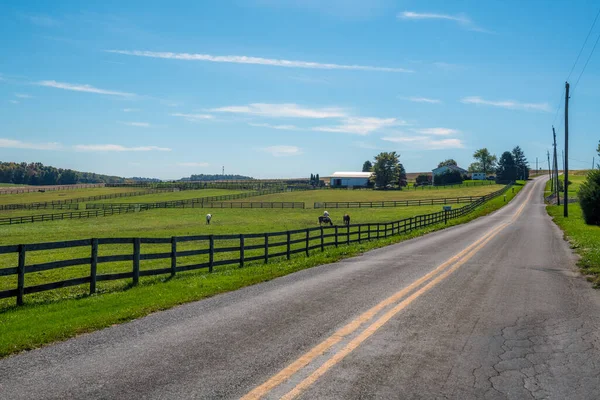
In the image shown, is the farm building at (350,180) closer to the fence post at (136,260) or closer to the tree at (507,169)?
the tree at (507,169)

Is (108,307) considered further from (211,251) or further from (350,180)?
(350,180)

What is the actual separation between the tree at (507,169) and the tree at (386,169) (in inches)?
1578

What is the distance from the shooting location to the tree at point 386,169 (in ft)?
478

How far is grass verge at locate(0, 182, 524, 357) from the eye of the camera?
8.27 meters

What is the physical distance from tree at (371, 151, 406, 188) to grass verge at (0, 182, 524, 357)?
132 m

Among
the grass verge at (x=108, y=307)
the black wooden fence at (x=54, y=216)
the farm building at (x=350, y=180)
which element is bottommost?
the black wooden fence at (x=54, y=216)

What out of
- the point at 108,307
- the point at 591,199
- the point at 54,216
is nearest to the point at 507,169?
the point at 591,199

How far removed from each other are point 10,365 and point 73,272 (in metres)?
14.8

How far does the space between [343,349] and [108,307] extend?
5636 millimetres

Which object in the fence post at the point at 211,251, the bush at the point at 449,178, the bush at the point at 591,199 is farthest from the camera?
the bush at the point at 449,178

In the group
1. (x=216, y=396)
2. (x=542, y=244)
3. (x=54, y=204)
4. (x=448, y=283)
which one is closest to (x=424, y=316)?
(x=448, y=283)

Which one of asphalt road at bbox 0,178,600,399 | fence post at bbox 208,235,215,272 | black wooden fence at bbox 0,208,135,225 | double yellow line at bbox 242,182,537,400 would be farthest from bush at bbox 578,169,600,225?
black wooden fence at bbox 0,208,135,225

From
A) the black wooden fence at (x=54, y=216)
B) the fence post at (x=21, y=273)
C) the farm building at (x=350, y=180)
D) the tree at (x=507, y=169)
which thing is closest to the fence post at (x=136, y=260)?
the fence post at (x=21, y=273)

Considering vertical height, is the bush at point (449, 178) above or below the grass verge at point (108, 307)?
above
